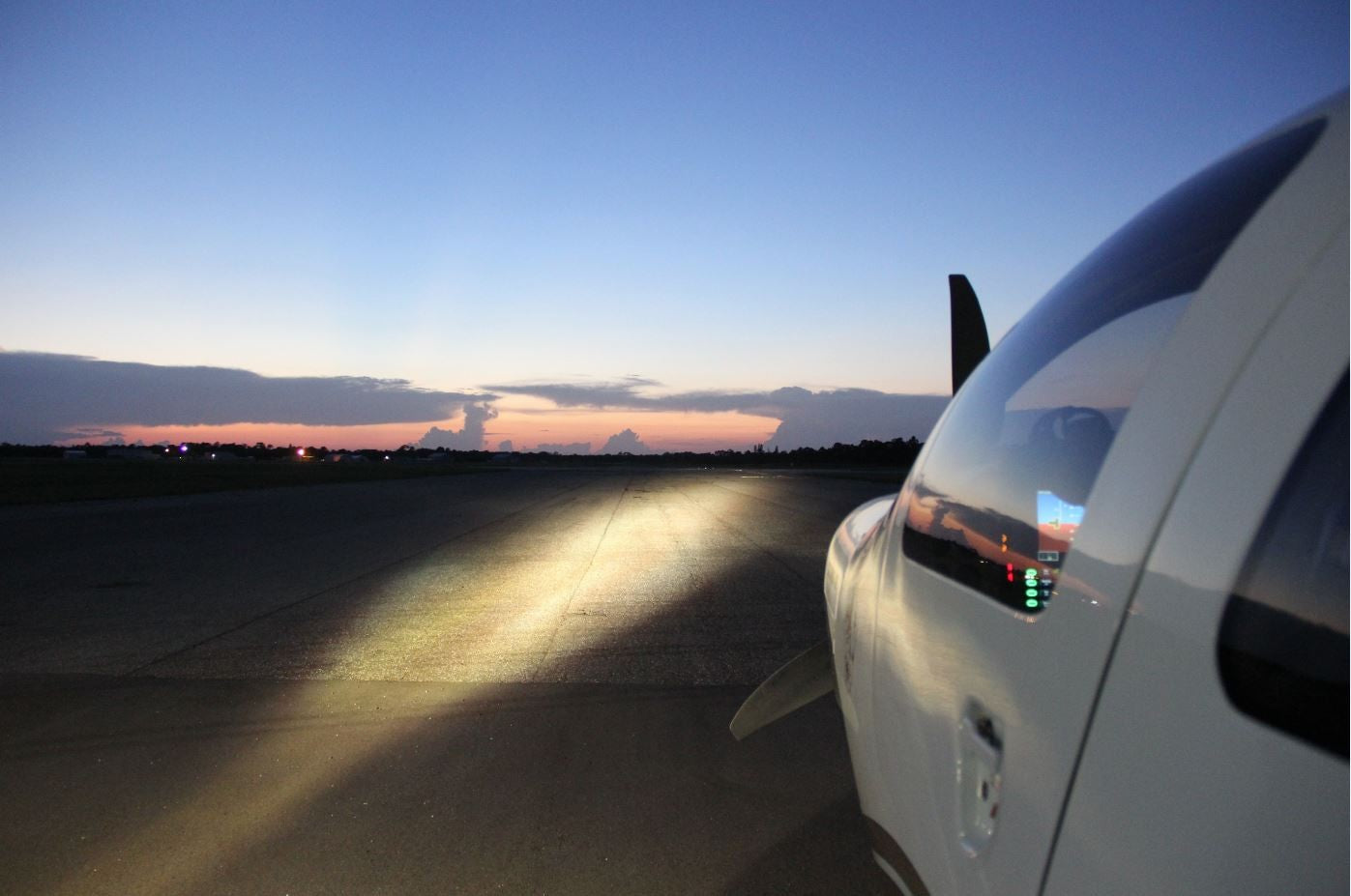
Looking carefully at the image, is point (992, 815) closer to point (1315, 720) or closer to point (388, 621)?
point (1315, 720)

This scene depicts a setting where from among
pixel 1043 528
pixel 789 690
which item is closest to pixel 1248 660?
pixel 1043 528

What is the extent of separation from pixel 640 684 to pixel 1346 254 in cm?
538

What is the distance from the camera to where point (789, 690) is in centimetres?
273

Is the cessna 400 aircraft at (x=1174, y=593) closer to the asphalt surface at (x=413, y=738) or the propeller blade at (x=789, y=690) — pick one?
the propeller blade at (x=789, y=690)

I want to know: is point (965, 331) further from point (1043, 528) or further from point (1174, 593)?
point (1174, 593)

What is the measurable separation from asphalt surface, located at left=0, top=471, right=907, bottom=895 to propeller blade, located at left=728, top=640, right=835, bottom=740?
2.74 ft

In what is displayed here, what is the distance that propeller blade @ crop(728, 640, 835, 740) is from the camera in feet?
8.95

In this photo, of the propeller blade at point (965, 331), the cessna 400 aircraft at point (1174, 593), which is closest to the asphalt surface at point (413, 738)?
the propeller blade at point (965, 331)

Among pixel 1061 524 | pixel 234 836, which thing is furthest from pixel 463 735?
pixel 1061 524

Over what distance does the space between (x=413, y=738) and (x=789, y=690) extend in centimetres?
275

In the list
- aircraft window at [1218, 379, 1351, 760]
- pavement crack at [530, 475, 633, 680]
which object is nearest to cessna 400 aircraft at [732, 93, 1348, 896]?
aircraft window at [1218, 379, 1351, 760]

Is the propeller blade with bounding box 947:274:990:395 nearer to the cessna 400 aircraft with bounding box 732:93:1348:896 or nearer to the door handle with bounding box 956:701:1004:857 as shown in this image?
the cessna 400 aircraft with bounding box 732:93:1348:896

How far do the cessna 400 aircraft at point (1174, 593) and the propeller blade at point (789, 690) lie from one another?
3.51ft

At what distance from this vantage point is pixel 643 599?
30.8ft
